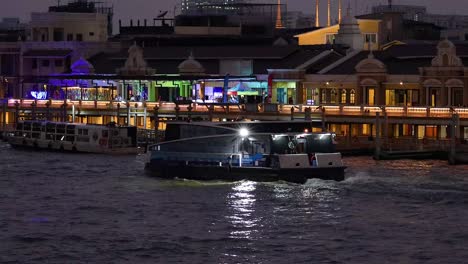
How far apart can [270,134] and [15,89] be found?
6833 centimetres

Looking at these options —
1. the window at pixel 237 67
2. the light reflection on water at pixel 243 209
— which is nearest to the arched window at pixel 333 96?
the window at pixel 237 67

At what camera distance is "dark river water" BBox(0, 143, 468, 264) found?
52.8 metres

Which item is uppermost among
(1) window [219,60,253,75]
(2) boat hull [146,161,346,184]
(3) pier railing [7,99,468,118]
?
(1) window [219,60,253,75]

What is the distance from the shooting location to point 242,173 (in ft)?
242

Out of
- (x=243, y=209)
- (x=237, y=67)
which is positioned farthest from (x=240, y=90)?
(x=243, y=209)

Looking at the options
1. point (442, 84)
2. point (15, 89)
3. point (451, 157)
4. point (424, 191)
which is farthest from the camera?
point (15, 89)

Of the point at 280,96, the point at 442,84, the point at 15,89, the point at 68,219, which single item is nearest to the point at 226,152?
the point at 68,219

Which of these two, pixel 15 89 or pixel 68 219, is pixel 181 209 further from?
pixel 15 89

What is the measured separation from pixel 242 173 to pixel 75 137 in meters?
26.7

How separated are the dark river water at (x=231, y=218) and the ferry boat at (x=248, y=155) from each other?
73cm

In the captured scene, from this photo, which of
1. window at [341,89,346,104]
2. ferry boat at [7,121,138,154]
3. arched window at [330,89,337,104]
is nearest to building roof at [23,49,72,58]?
arched window at [330,89,337,104]

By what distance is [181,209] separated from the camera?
210 feet

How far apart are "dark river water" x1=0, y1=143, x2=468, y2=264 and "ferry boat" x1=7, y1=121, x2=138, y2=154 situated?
44.4 ft

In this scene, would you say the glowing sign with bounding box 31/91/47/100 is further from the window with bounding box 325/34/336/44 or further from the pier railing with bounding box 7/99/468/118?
the window with bounding box 325/34/336/44
